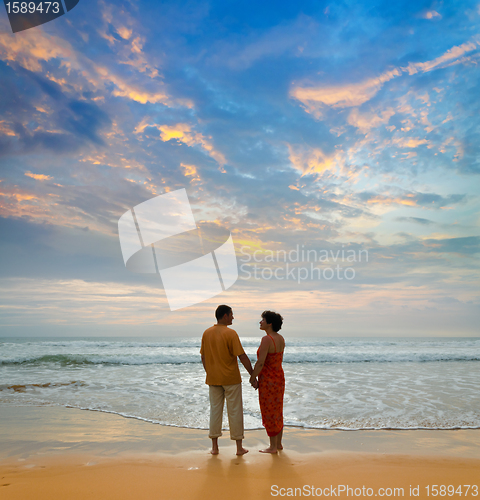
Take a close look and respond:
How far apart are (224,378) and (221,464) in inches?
36.3

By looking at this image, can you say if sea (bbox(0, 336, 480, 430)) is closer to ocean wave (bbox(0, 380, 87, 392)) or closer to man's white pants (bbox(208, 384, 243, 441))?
ocean wave (bbox(0, 380, 87, 392))

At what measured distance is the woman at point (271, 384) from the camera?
13.8 ft

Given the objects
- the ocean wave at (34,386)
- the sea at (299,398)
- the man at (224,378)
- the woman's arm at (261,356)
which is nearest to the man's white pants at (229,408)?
the man at (224,378)

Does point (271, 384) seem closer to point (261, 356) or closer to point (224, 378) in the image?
point (261, 356)

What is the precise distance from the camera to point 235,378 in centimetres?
416

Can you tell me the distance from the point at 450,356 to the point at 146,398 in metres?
20.6

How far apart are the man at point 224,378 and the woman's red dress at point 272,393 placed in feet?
0.86

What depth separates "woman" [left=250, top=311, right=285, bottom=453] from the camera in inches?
165

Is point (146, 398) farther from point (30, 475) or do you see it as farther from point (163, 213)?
point (163, 213)

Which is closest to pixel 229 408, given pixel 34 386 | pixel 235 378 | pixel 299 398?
pixel 235 378

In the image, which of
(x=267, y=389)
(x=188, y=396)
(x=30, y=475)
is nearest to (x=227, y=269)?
(x=188, y=396)

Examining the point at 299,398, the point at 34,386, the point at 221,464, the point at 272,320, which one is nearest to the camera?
the point at 221,464

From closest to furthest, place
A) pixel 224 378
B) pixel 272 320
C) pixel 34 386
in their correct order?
1. pixel 224 378
2. pixel 272 320
3. pixel 34 386

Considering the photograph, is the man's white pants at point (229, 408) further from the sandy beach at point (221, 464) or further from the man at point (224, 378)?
the sandy beach at point (221, 464)
